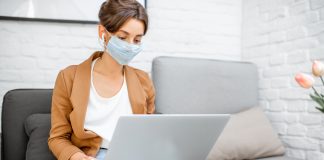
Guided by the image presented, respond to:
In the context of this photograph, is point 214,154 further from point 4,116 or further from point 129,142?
point 4,116

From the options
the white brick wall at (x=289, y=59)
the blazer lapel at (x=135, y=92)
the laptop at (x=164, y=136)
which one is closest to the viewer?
the laptop at (x=164, y=136)

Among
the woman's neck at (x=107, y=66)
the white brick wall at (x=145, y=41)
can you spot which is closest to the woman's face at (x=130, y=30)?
the woman's neck at (x=107, y=66)

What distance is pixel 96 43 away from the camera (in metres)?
1.87

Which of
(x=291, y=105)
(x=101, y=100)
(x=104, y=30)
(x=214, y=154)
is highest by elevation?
(x=104, y=30)

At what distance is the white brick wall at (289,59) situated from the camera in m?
1.72

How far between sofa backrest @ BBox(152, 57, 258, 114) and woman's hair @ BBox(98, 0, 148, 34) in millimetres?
534

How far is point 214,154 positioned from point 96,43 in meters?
0.85

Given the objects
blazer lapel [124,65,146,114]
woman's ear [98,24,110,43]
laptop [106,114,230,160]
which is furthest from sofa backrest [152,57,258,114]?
laptop [106,114,230,160]

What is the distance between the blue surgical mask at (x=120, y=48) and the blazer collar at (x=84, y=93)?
12cm

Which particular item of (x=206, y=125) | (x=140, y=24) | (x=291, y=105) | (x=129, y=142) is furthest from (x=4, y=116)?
(x=291, y=105)

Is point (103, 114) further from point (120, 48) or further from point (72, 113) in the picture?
point (120, 48)

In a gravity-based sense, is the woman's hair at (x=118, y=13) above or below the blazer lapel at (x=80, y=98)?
above

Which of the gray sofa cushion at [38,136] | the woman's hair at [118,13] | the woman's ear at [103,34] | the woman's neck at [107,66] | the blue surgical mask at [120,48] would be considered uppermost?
the woman's hair at [118,13]

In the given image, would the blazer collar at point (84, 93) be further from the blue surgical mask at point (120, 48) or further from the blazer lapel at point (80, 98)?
the blue surgical mask at point (120, 48)
